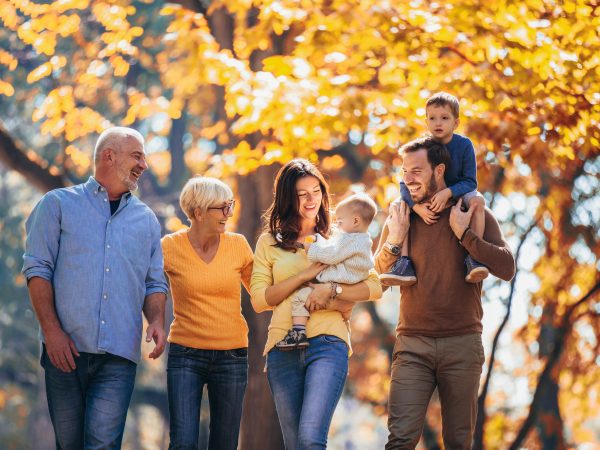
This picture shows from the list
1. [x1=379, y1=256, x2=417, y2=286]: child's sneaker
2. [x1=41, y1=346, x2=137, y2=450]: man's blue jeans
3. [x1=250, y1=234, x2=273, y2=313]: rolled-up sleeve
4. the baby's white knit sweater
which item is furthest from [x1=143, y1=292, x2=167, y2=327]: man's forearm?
[x1=379, y1=256, x2=417, y2=286]: child's sneaker

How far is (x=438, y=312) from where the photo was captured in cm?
525

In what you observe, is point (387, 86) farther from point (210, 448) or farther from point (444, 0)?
point (210, 448)

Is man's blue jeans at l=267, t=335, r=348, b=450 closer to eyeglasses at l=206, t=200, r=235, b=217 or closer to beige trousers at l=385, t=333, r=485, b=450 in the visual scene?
beige trousers at l=385, t=333, r=485, b=450

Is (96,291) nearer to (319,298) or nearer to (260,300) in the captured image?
(260,300)

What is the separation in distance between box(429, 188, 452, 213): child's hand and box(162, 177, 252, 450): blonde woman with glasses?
3.76 feet

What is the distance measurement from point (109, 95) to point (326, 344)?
49.1 feet

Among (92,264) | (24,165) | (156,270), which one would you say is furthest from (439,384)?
(24,165)

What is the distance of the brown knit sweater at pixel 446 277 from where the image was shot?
17.1 ft

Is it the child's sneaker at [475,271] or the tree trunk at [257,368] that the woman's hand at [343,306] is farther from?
the tree trunk at [257,368]

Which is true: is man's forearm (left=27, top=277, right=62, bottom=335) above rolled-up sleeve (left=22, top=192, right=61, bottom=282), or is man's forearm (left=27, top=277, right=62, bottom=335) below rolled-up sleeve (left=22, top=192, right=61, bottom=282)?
below

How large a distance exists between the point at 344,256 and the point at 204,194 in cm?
89

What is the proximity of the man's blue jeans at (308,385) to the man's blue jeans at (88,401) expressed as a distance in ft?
2.68

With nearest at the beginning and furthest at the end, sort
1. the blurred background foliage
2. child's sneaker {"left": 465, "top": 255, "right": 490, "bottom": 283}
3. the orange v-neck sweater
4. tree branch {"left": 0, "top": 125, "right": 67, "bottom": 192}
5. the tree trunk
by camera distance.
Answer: child's sneaker {"left": 465, "top": 255, "right": 490, "bottom": 283}
the orange v-neck sweater
the blurred background foliage
the tree trunk
tree branch {"left": 0, "top": 125, "right": 67, "bottom": 192}

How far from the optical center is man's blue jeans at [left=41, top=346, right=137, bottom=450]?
5.01 metres
